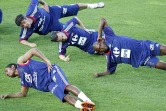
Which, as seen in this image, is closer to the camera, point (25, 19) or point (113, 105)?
point (113, 105)

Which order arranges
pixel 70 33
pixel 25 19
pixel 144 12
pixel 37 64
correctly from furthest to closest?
1. pixel 144 12
2. pixel 25 19
3. pixel 70 33
4. pixel 37 64

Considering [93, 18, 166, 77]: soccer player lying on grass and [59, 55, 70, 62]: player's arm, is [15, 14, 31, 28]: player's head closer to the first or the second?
[59, 55, 70, 62]: player's arm

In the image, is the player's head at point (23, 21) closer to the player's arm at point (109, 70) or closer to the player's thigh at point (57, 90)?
the player's arm at point (109, 70)

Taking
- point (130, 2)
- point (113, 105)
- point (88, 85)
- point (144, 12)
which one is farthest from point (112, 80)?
point (130, 2)

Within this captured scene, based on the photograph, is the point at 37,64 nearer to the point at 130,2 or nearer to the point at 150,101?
the point at 150,101

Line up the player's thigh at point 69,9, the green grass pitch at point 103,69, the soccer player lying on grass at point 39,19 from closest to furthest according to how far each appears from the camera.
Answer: the green grass pitch at point 103,69 < the soccer player lying on grass at point 39,19 < the player's thigh at point 69,9

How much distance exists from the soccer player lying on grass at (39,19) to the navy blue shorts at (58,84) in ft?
11.0

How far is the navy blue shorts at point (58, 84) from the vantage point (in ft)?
23.6

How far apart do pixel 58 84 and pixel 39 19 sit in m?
3.70

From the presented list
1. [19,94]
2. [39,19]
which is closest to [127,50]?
[19,94]

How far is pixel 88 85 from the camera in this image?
8453mm

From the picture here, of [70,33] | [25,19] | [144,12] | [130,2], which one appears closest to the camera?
[70,33]

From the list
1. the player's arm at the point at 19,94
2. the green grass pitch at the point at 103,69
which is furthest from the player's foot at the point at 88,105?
the player's arm at the point at 19,94

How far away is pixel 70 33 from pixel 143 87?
7.40ft
